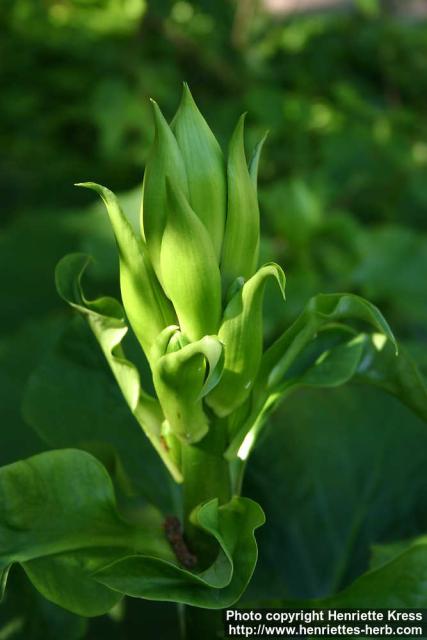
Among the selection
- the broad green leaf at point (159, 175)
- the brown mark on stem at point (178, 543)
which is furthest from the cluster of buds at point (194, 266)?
the brown mark on stem at point (178, 543)

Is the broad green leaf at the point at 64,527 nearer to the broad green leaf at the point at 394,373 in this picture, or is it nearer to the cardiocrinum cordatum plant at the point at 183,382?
the cardiocrinum cordatum plant at the point at 183,382

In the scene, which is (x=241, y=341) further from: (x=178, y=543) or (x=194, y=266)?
(x=178, y=543)

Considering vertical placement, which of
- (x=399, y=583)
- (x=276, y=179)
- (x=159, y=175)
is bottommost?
(x=276, y=179)

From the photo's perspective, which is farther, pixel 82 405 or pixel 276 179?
pixel 276 179

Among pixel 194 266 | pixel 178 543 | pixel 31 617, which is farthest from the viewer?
pixel 31 617

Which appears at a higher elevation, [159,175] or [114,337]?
[159,175]

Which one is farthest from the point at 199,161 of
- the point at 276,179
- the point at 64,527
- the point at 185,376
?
the point at 276,179

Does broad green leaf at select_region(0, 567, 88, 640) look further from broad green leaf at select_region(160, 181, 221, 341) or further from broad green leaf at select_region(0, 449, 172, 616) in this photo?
broad green leaf at select_region(160, 181, 221, 341)
